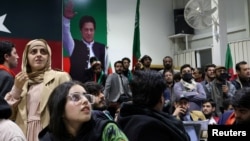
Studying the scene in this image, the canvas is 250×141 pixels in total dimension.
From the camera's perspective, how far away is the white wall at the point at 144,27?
884 cm

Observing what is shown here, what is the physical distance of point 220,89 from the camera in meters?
5.06

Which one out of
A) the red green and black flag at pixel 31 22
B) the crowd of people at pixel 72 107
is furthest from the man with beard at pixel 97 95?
the red green and black flag at pixel 31 22

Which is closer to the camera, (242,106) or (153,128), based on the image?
(153,128)

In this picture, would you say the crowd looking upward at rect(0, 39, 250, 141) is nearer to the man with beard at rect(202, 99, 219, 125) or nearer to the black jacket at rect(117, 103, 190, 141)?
the black jacket at rect(117, 103, 190, 141)

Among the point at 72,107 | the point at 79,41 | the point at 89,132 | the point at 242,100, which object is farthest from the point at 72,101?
the point at 79,41

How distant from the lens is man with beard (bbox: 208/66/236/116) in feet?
16.3

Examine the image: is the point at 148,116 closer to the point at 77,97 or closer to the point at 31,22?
the point at 77,97

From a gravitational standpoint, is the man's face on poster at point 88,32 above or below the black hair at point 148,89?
above

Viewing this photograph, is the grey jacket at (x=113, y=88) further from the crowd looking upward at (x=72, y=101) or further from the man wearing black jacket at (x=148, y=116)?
the man wearing black jacket at (x=148, y=116)

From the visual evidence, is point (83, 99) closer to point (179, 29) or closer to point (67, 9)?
point (67, 9)

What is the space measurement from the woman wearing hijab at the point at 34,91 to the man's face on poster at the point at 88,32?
16.9ft

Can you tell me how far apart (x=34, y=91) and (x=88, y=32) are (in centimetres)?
534

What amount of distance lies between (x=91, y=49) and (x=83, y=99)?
5.85 metres

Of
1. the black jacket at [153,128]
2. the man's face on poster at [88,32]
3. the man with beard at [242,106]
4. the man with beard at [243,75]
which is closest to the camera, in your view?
the black jacket at [153,128]
